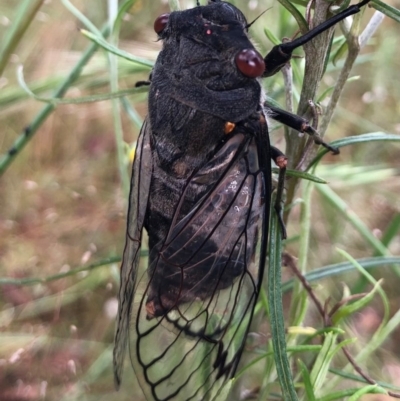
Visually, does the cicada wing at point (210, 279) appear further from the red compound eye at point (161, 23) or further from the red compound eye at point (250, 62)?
the red compound eye at point (161, 23)

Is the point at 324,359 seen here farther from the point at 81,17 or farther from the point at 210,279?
the point at 81,17

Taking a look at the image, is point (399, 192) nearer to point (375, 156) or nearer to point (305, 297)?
point (375, 156)

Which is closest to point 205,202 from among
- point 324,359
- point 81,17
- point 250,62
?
point 250,62

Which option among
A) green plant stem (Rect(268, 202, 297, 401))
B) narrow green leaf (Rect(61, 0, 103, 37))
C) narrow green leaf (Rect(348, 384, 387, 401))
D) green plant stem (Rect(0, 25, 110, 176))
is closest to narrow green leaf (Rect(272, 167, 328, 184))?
green plant stem (Rect(268, 202, 297, 401))

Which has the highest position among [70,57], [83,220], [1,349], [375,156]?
[70,57]


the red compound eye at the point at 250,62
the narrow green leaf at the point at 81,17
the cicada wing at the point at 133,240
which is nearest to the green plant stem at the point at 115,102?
the narrow green leaf at the point at 81,17

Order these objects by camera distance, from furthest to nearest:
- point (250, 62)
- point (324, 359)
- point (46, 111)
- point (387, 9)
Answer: point (46, 111) < point (250, 62) < point (324, 359) < point (387, 9)

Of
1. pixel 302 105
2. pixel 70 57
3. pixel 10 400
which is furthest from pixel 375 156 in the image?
pixel 10 400
